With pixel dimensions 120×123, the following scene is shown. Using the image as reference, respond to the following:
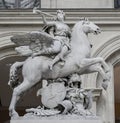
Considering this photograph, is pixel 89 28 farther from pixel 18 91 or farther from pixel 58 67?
pixel 18 91

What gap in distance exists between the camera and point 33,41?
32.0 feet

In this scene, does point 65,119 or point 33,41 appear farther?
point 33,41

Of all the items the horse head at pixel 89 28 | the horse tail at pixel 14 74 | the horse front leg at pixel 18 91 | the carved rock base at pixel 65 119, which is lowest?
the carved rock base at pixel 65 119

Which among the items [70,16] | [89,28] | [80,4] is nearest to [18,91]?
[89,28]

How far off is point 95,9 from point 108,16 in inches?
17.3

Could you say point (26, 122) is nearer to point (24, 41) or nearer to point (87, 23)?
point (24, 41)

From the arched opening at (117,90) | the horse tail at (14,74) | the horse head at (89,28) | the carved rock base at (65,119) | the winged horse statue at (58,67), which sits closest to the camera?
the carved rock base at (65,119)

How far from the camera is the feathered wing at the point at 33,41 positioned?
31.6 feet

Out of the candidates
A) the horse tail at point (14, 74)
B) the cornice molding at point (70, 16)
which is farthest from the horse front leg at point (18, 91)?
the cornice molding at point (70, 16)

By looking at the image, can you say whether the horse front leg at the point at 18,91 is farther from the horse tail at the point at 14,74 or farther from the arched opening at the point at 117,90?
the arched opening at the point at 117,90

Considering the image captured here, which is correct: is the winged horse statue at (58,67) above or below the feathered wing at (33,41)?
below

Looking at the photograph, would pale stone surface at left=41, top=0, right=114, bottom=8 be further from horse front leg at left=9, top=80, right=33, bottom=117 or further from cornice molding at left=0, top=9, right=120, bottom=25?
horse front leg at left=9, top=80, right=33, bottom=117

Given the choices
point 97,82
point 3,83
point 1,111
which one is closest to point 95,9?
point 97,82

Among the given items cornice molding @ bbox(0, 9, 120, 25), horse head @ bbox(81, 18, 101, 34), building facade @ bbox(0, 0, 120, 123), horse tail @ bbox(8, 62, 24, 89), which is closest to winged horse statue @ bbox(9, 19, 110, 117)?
horse tail @ bbox(8, 62, 24, 89)
